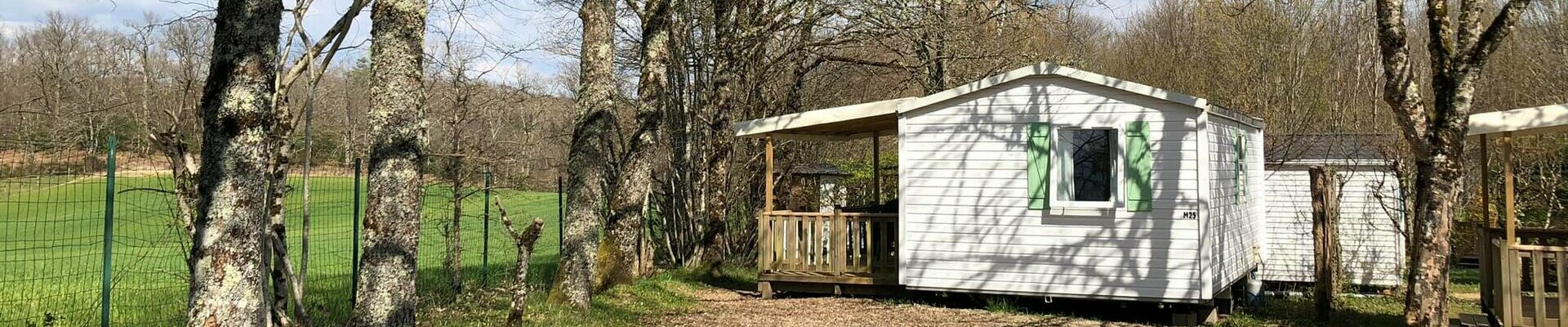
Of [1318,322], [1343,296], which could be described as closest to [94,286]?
[1318,322]

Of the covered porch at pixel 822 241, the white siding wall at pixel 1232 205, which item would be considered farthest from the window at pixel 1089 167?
the covered porch at pixel 822 241

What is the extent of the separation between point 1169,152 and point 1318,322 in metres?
2.43

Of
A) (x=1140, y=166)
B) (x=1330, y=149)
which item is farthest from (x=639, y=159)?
(x=1330, y=149)

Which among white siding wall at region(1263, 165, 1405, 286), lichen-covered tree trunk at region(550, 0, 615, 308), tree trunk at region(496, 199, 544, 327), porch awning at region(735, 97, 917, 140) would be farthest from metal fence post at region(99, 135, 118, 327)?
white siding wall at region(1263, 165, 1405, 286)

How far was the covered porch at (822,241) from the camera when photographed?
34.0 ft

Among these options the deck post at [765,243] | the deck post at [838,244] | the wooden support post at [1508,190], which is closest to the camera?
the wooden support post at [1508,190]

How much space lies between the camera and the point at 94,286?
13.5 metres

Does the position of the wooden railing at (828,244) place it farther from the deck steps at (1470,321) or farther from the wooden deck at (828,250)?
the deck steps at (1470,321)

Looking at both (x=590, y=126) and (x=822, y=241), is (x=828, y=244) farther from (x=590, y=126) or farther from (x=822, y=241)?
(x=590, y=126)

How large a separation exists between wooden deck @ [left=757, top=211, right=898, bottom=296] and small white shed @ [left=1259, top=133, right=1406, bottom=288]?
19.1 feet

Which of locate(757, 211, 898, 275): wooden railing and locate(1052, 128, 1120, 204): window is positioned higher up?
locate(1052, 128, 1120, 204): window

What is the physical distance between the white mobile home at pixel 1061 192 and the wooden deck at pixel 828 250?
1.2 inches

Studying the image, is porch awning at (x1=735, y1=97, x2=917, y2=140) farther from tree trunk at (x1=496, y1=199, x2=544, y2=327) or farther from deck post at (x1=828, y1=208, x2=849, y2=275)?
tree trunk at (x1=496, y1=199, x2=544, y2=327)

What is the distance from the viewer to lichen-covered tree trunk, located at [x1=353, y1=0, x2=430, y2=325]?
5766mm
